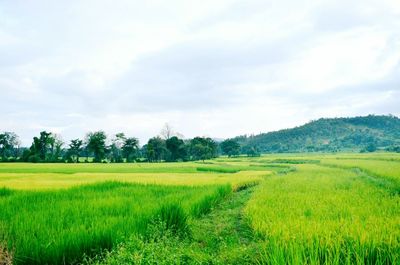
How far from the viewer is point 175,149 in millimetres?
82562

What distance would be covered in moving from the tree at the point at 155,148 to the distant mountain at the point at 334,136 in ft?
114

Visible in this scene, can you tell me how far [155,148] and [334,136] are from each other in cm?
7457

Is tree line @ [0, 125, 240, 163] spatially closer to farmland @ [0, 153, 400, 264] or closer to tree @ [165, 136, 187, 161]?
tree @ [165, 136, 187, 161]

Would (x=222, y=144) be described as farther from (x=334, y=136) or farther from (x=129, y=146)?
(x=334, y=136)

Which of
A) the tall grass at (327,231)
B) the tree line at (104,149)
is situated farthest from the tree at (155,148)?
the tall grass at (327,231)

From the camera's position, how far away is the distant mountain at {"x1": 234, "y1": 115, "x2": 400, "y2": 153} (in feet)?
363

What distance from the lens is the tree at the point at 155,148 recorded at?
80900 millimetres

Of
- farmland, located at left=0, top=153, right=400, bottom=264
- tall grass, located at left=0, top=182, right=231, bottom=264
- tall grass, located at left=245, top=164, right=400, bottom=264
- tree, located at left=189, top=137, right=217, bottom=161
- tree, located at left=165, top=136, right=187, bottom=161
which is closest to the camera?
tall grass, located at left=245, top=164, right=400, bottom=264

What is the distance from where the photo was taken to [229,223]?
888 cm

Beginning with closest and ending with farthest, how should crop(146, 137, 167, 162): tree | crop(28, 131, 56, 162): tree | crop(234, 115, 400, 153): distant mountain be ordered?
crop(28, 131, 56, 162): tree, crop(146, 137, 167, 162): tree, crop(234, 115, 400, 153): distant mountain

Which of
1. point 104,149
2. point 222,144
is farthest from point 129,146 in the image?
point 222,144

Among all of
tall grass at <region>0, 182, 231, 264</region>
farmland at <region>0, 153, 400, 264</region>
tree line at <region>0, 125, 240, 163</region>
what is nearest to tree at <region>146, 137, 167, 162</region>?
tree line at <region>0, 125, 240, 163</region>

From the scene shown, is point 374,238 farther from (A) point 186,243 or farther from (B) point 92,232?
(B) point 92,232

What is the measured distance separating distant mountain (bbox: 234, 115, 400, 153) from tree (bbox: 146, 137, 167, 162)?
34.8 metres
